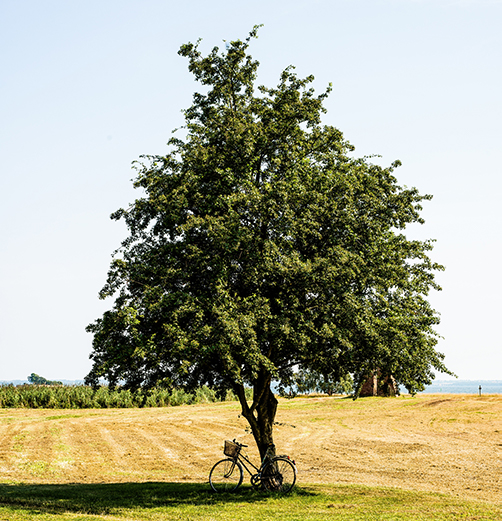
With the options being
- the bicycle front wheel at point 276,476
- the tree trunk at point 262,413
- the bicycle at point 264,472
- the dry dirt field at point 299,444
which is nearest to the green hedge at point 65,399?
the dry dirt field at point 299,444

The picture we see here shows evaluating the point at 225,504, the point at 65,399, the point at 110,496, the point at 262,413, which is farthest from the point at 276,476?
the point at 65,399

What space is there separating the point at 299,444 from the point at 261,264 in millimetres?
15971

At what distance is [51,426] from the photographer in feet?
106

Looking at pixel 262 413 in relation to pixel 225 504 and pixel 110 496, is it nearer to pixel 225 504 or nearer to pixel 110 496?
pixel 225 504

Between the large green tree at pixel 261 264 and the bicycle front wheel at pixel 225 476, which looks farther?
the bicycle front wheel at pixel 225 476

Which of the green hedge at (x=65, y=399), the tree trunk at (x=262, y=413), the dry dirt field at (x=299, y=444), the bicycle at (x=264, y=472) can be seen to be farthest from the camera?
the green hedge at (x=65, y=399)

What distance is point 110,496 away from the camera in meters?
15.5

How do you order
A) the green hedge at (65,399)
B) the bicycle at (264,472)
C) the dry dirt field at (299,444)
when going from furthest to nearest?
the green hedge at (65,399), the dry dirt field at (299,444), the bicycle at (264,472)

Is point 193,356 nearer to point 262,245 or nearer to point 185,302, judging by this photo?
point 185,302

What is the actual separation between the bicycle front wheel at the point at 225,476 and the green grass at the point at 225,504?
0.35m

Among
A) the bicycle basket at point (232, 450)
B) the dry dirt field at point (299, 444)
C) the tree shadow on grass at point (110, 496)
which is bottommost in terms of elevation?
the dry dirt field at point (299, 444)

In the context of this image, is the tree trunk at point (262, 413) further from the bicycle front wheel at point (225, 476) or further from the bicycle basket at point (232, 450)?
the bicycle front wheel at point (225, 476)

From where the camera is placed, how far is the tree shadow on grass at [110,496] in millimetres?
13734

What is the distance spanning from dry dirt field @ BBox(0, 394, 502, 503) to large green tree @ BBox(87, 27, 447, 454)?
3.57 meters
